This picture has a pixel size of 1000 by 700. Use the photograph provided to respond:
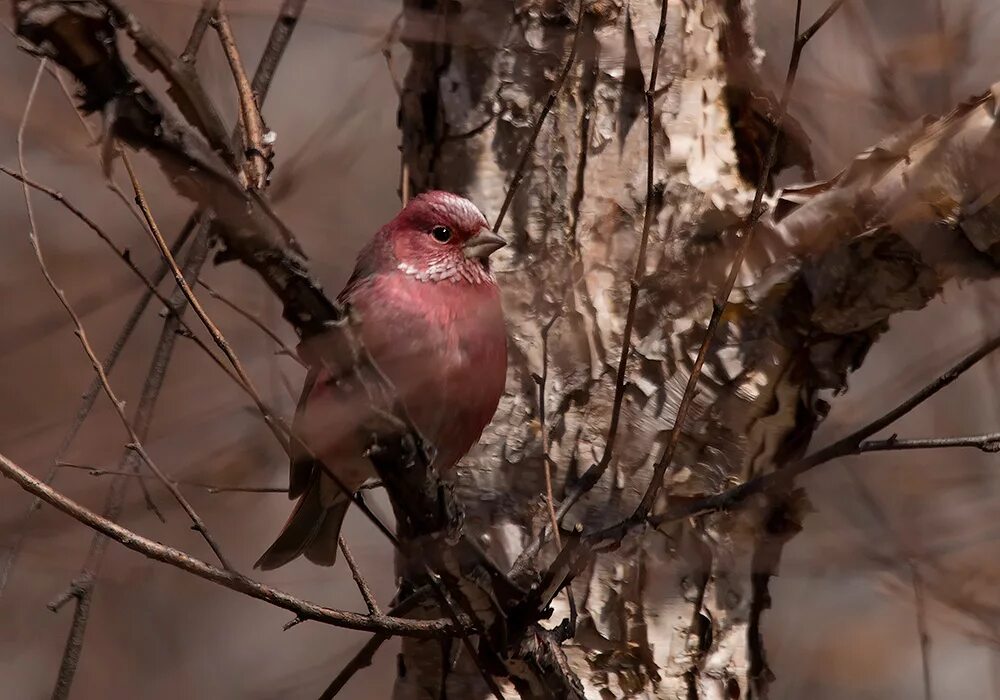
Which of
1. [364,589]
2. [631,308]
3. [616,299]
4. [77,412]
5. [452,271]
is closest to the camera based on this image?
[631,308]

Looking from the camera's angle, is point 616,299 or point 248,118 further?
point 616,299

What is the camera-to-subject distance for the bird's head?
4027mm

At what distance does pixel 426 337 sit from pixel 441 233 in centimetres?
48

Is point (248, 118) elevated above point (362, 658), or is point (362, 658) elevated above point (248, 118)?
point (248, 118)

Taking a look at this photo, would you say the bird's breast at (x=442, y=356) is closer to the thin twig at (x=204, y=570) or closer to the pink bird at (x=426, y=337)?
the pink bird at (x=426, y=337)

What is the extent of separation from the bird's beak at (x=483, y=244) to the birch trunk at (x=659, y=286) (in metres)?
0.07

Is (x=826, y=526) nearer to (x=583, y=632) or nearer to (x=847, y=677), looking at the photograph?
(x=583, y=632)

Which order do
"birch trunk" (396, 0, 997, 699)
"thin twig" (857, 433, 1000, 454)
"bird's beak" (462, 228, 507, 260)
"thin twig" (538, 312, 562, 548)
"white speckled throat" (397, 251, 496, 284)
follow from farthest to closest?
"white speckled throat" (397, 251, 496, 284), "bird's beak" (462, 228, 507, 260), "birch trunk" (396, 0, 997, 699), "thin twig" (538, 312, 562, 548), "thin twig" (857, 433, 1000, 454)

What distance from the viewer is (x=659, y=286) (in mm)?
3650

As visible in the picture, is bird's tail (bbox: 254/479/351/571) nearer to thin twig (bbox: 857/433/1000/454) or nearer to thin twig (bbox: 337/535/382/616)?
thin twig (bbox: 337/535/382/616)

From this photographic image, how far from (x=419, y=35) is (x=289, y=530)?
182 cm

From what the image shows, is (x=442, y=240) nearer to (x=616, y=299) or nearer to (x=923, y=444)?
(x=616, y=299)

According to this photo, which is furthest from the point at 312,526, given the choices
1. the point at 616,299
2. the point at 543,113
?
the point at 543,113

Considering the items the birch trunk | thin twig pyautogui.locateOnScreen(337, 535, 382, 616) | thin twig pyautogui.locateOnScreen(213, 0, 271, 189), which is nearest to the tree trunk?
the birch trunk
